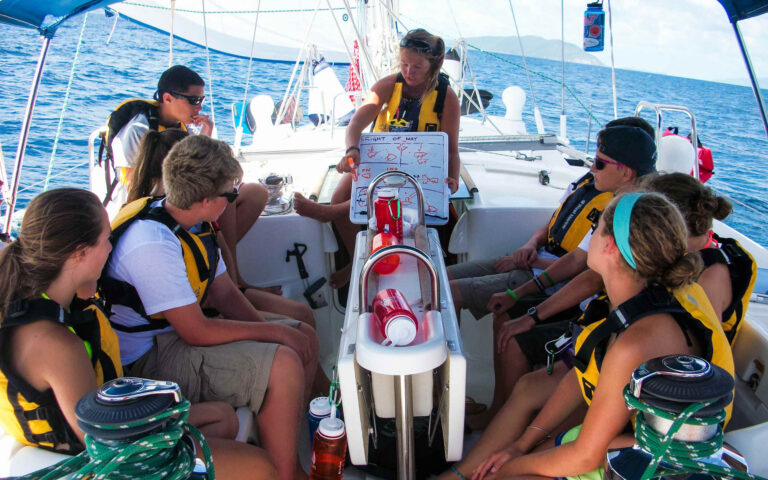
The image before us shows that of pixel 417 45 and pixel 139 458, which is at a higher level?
pixel 417 45

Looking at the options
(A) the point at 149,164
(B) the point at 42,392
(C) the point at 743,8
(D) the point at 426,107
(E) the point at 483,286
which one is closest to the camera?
(B) the point at 42,392

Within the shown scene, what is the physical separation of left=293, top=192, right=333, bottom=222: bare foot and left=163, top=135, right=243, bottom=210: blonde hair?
35.5 inches

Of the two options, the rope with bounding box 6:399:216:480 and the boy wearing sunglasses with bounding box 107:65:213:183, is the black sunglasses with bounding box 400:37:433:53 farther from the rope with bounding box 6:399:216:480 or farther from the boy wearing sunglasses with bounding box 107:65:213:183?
the rope with bounding box 6:399:216:480

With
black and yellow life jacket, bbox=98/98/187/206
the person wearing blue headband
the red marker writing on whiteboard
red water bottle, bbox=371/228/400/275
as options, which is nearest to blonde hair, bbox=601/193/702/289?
the person wearing blue headband

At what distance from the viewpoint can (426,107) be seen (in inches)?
111

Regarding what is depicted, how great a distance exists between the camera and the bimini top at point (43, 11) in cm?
229

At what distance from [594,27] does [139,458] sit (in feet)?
14.4

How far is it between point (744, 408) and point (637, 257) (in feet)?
2.43

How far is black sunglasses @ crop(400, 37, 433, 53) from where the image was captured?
258 centimetres

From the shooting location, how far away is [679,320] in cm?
121

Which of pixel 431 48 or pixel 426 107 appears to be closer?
pixel 431 48

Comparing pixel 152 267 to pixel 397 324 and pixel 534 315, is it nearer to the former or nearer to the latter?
pixel 397 324

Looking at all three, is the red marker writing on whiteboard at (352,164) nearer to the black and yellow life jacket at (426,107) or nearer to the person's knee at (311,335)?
the black and yellow life jacket at (426,107)

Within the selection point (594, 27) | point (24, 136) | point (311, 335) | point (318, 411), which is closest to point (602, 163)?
point (311, 335)
